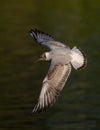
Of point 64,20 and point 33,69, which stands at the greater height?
point 64,20

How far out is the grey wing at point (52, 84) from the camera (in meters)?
10.8

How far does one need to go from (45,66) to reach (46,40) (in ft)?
42.8

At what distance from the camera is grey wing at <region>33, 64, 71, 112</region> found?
1078 centimetres

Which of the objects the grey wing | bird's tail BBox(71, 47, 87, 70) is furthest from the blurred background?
bird's tail BBox(71, 47, 87, 70)

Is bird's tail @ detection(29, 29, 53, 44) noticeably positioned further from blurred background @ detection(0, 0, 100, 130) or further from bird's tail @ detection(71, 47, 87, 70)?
blurred background @ detection(0, 0, 100, 130)

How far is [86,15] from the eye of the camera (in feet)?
117

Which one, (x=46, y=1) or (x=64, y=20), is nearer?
(x=64, y=20)

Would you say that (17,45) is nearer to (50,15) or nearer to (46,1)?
(50,15)

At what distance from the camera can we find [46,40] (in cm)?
1168

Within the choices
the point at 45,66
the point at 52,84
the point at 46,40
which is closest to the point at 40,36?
the point at 46,40

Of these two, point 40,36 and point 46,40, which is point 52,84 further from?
point 40,36

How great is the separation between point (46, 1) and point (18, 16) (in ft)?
16.7

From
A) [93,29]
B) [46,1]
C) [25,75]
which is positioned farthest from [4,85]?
[46,1]

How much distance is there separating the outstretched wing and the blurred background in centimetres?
537
